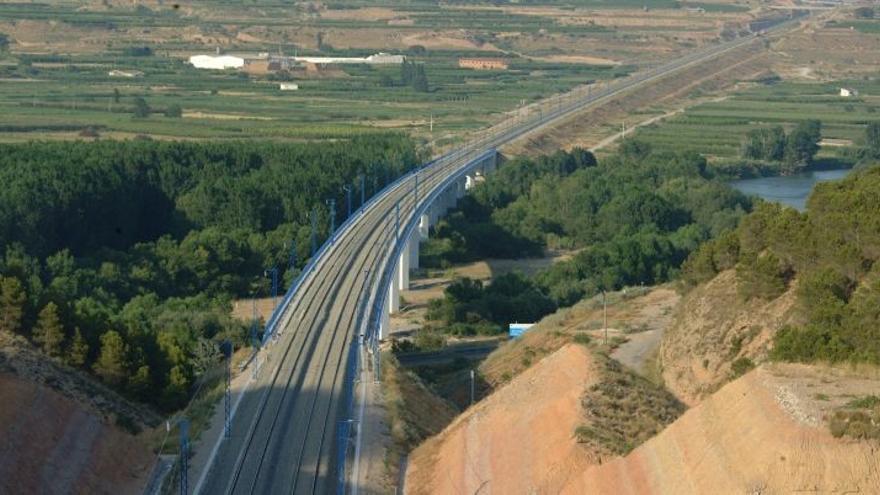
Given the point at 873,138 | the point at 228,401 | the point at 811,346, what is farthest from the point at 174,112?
Result: the point at 811,346

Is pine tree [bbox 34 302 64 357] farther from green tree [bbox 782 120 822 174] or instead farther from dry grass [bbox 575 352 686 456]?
green tree [bbox 782 120 822 174]

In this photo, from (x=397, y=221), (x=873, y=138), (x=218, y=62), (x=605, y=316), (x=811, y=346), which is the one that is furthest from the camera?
(x=218, y=62)

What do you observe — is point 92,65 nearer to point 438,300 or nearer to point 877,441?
point 438,300

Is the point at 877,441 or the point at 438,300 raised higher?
the point at 877,441

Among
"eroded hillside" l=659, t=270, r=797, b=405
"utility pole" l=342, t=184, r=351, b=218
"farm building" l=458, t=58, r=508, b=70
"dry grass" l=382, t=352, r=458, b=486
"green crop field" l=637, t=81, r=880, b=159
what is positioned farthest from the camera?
"farm building" l=458, t=58, r=508, b=70

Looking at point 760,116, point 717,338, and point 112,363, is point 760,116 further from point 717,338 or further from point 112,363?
point 112,363

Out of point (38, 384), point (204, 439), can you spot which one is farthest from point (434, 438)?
point (38, 384)

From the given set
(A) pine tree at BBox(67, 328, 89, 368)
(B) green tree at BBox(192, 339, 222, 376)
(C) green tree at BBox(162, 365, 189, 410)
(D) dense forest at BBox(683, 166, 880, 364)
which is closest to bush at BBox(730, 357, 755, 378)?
(D) dense forest at BBox(683, 166, 880, 364)
